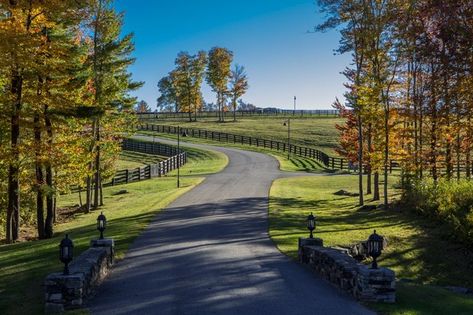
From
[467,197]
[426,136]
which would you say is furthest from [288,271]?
[426,136]

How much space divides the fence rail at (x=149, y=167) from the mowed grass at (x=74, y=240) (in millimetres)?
2693

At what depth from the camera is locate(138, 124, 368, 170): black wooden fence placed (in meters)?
53.2

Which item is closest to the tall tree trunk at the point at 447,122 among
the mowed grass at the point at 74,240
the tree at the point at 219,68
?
the mowed grass at the point at 74,240

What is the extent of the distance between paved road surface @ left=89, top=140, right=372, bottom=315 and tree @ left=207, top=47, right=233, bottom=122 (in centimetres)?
7006

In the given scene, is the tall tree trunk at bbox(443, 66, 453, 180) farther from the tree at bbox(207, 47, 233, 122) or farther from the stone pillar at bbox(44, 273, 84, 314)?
the tree at bbox(207, 47, 233, 122)

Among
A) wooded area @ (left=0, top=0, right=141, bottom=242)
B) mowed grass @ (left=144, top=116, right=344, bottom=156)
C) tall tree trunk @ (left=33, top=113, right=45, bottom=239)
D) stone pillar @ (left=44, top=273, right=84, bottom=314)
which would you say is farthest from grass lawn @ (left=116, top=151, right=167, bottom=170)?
stone pillar @ (left=44, top=273, right=84, bottom=314)

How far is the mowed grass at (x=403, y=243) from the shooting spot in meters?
9.73

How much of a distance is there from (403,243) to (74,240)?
12296mm

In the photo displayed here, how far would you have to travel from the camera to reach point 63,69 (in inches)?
727

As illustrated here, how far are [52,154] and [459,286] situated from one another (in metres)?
15.9

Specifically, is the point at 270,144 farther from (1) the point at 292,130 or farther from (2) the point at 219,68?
(2) the point at 219,68

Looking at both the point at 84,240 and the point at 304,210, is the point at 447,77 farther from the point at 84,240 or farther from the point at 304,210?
the point at 84,240

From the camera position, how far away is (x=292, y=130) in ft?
265

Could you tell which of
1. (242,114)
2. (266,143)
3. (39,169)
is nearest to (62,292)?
(39,169)
